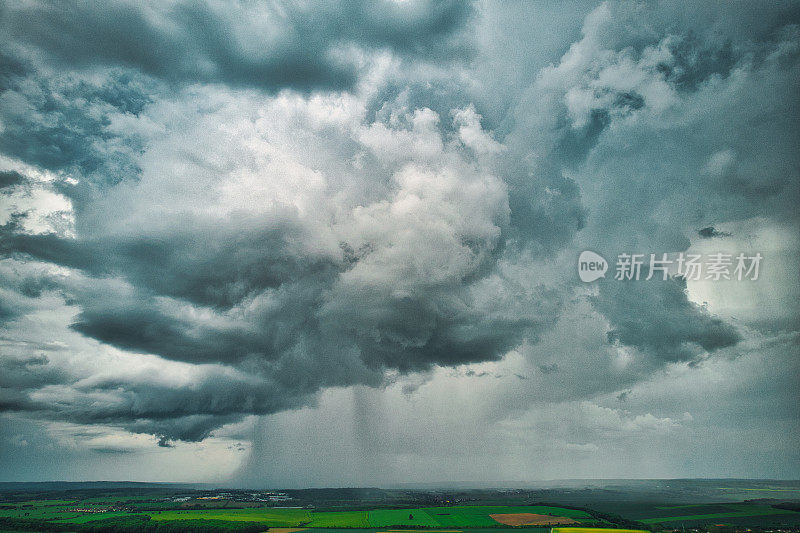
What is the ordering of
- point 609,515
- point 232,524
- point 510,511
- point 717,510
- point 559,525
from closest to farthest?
point 559,525, point 232,524, point 609,515, point 717,510, point 510,511

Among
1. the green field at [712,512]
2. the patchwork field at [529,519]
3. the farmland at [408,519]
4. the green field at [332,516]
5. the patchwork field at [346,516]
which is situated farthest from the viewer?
the green field at [332,516]

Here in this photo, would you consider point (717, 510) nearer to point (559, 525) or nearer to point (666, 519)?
point (666, 519)

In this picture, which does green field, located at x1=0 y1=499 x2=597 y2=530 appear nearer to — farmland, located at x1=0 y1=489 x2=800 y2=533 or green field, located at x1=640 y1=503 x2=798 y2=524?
farmland, located at x1=0 y1=489 x2=800 y2=533

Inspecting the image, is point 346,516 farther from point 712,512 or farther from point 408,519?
point 712,512

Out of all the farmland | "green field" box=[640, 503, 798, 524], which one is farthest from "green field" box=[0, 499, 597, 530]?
"green field" box=[640, 503, 798, 524]

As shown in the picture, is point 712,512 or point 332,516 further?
point 332,516

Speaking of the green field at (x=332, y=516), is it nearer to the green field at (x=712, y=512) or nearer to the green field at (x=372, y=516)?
the green field at (x=372, y=516)

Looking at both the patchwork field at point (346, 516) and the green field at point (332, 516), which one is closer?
the patchwork field at point (346, 516)

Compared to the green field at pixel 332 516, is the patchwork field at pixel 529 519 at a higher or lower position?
higher

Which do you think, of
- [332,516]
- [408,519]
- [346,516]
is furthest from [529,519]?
[332,516]

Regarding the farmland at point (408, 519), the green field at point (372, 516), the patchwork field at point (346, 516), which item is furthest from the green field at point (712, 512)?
the green field at point (372, 516)

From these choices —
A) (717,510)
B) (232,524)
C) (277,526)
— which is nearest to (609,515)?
(717,510)
